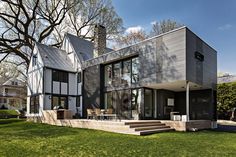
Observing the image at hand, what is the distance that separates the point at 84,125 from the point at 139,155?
282 inches

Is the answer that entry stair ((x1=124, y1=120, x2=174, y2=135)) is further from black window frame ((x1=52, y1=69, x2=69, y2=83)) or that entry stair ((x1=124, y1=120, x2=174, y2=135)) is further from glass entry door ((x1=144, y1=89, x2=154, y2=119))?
black window frame ((x1=52, y1=69, x2=69, y2=83))

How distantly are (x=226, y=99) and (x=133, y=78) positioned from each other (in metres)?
11.0

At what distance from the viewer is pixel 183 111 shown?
15734 mm

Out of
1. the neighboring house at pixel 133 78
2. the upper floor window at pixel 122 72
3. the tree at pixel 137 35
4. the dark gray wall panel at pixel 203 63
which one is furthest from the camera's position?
the tree at pixel 137 35

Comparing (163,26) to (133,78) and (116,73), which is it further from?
(133,78)

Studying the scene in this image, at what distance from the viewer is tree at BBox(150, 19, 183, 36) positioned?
2725cm

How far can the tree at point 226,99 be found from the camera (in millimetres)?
20013

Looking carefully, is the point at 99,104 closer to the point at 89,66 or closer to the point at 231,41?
the point at 89,66

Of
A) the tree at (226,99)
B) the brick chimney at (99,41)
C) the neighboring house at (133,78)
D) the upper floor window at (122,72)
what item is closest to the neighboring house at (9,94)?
the neighboring house at (133,78)

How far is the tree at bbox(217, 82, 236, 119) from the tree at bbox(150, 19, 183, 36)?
990 cm

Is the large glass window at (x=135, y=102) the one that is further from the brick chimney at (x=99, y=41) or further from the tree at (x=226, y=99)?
the tree at (x=226, y=99)

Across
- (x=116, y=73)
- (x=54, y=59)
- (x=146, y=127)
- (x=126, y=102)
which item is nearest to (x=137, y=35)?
(x=54, y=59)

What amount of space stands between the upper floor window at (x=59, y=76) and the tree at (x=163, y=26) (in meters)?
14.6

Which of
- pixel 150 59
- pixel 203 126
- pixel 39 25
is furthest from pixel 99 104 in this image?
pixel 39 25
